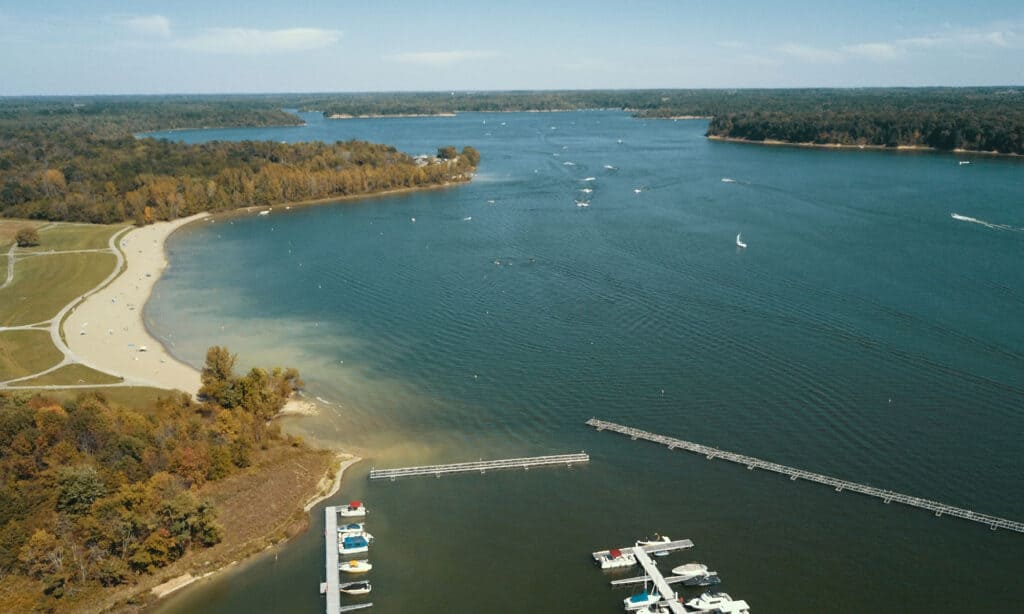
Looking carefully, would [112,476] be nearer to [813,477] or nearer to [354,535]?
[354,535]

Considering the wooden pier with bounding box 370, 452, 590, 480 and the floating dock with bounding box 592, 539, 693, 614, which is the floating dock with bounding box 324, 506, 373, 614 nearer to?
the wooden pier with bounding box 370, 452, 590, 480

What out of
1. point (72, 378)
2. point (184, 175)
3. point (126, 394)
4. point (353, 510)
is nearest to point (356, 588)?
→ point (353, 510)

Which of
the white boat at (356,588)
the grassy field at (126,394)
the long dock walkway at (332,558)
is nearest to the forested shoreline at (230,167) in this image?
the grassy field at (126,394)

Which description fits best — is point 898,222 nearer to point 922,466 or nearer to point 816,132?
point 922,466

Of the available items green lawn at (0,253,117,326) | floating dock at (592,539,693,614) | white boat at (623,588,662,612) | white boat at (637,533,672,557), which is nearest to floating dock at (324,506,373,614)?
white boat at (623,588,662,612)

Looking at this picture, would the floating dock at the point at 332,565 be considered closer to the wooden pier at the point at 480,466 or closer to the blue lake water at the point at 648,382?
the blue lake water at the point at 648,382

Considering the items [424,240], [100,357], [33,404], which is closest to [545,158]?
[424,240]

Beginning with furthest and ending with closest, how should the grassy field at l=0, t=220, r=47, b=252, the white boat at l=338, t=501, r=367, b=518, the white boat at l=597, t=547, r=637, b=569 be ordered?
1. the grassy field at l=0, t=220, r=47, b=252
2. the white boat at l=338, t=501, r=367, b=518
3. the white boat at l=597, t=547, r=637, b=569
